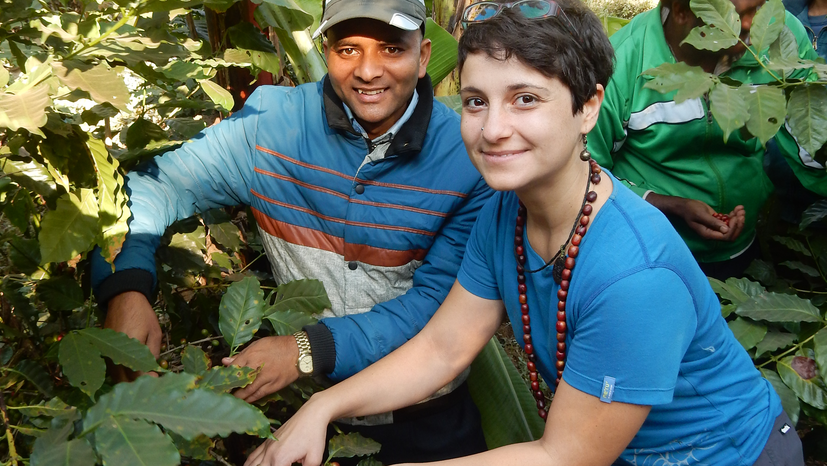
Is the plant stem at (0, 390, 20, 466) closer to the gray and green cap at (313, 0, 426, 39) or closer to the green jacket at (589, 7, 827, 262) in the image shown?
the gray and green cap at (313, 0, 426, 39)

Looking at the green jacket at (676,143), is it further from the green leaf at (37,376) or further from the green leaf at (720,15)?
the green leaf at (37,376)

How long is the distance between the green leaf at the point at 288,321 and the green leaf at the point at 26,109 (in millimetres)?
684

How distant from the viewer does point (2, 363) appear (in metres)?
1.55

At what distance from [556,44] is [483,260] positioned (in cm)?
56

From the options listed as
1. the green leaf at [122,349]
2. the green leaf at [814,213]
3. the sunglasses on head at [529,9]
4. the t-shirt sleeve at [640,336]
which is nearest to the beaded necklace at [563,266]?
the t-shirt sleeve at [640,336]

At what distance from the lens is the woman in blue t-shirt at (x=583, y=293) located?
1.27m

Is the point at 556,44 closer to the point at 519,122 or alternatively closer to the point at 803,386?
the point at 519,122

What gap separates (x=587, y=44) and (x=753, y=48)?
2.98ft

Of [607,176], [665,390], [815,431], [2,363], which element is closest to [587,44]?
[607,176]

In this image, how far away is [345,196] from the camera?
77.2 inches

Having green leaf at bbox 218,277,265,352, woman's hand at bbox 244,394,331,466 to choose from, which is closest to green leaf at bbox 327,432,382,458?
woman's hand at bbox 244,394,331,466

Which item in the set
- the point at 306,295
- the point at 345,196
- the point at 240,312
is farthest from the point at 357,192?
the point at 240,312

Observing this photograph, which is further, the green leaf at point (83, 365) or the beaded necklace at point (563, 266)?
the beaded necklace at point (563, 266)

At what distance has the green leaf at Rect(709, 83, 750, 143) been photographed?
1674mm
